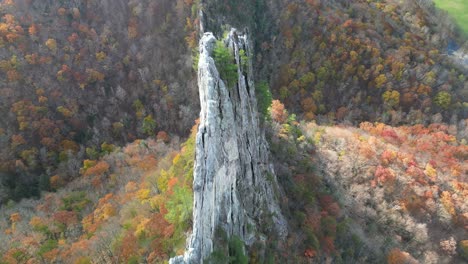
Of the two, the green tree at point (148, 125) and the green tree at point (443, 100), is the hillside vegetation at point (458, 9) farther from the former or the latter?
the green tree at point (148, 125)

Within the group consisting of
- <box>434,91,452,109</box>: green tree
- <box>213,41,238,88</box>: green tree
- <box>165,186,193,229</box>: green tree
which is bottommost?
<box>165,186,193,229</box>: green tree

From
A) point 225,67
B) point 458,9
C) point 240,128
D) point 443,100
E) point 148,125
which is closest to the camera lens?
point 225,67

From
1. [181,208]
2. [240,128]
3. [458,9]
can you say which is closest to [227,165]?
[240,128]

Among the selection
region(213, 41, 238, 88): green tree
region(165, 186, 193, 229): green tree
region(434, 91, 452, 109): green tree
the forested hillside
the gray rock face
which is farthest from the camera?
region(434, 91, 452, 109): green tree

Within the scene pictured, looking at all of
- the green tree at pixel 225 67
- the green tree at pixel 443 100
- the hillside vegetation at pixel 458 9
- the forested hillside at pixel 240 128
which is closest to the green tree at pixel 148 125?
the forested hillside at pixel 240 128

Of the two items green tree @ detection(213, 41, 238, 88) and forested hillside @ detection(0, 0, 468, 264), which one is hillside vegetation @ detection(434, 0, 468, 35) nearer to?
forested hillside @ detection(0, 0, 468, 264)

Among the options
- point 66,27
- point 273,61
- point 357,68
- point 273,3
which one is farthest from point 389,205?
point 66,27

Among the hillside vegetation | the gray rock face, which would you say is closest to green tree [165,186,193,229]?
the gray rock face

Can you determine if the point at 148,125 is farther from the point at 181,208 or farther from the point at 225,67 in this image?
the point at 225,67

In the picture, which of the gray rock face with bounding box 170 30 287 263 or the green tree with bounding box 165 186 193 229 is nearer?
the gray rock face with bounding box 170 30 287 263
